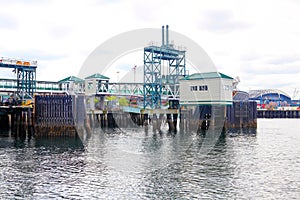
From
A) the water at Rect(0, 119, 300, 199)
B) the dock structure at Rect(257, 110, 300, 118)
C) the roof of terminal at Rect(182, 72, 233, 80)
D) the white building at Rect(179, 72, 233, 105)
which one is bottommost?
the water at Rect(0, 119, 300, 199)

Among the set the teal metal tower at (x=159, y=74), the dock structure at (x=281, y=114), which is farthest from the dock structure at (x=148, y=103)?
the dock structure at (x=281, y=114)

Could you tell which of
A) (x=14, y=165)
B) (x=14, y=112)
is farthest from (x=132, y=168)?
(x=14, y=112)

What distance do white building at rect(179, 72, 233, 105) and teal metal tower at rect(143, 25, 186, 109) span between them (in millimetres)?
9349

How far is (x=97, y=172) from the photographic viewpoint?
113 ft

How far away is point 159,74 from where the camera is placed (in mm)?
87875

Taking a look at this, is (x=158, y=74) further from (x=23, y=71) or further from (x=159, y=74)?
(x=23, y=71)

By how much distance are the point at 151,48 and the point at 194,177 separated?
56.4m

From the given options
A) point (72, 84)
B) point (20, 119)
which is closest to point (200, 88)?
point (20, 119)

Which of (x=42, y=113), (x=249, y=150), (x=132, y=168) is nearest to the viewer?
(x=132, y=168)

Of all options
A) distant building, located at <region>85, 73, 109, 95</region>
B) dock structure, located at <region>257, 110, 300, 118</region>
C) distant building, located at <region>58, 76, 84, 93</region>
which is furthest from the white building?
dock structure, located at <region>257, 110, 300, 118</region>

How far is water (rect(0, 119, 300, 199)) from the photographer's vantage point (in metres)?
27.5

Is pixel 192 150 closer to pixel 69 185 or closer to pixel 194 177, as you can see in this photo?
pixel 194 177

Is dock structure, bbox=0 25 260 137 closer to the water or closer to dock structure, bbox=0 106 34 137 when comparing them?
dock structure, bbox=0 106 34 137

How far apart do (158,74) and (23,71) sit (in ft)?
107
